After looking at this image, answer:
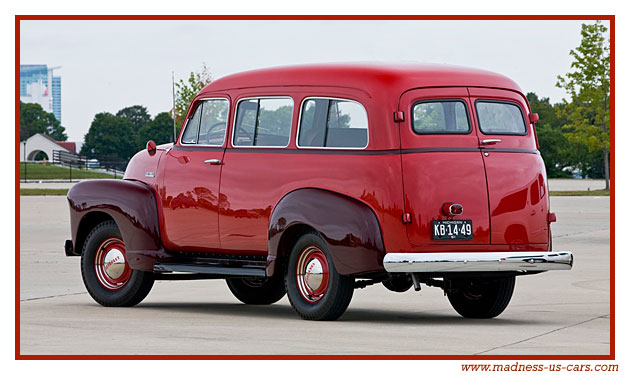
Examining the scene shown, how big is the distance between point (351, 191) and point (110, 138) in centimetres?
11041

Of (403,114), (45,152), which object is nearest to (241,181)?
(403,114)

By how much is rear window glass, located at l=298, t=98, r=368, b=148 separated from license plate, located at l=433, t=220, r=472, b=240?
936mm

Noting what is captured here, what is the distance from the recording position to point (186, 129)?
43.4ft

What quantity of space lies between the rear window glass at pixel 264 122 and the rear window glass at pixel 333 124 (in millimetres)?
200

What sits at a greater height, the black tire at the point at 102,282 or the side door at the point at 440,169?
the side door at the point at 440,169

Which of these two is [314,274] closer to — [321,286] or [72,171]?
[321,286]

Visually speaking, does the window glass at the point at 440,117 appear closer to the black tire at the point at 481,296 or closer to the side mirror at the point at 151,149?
the black tire at the point at 481,296

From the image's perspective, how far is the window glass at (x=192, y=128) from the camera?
42.8 ft

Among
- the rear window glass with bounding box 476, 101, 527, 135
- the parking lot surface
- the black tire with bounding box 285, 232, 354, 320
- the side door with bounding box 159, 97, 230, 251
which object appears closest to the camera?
the parking lot surface

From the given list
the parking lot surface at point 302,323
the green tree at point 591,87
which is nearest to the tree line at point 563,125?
the green tree at point 591,87

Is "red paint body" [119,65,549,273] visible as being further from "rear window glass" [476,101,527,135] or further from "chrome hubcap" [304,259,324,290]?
"chrome hubcap" [304,259,324,290]

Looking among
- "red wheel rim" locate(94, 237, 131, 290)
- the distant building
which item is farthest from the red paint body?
the distant building

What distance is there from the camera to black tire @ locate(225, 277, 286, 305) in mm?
13742
